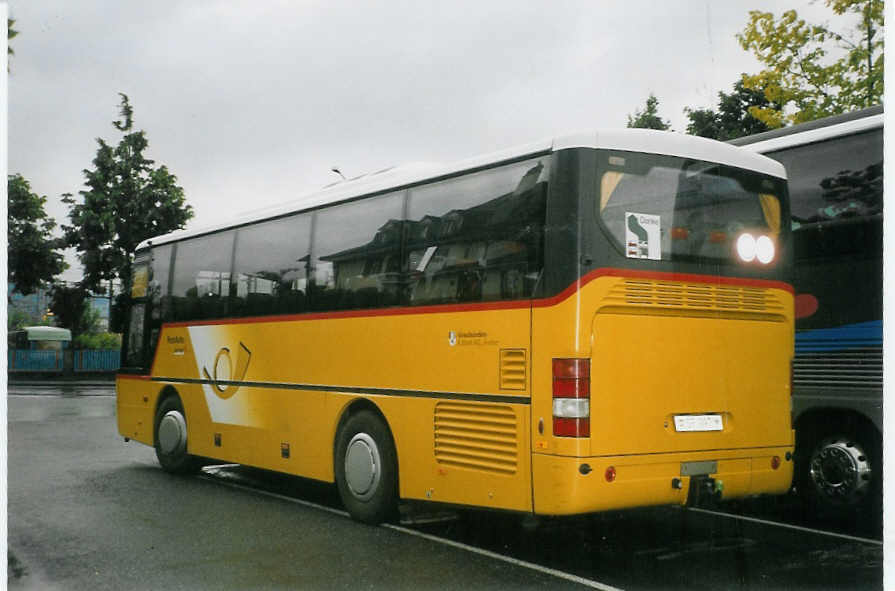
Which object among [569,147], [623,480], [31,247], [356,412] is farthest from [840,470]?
[31,247]

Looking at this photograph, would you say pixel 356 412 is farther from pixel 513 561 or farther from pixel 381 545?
pixel 513 561

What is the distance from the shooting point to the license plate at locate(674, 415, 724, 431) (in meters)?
7.03

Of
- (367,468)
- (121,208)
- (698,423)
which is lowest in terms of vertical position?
(367,468)

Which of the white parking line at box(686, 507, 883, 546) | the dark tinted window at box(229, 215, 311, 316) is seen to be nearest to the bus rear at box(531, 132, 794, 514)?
the white parking line at box(686, 507, 883, 546)

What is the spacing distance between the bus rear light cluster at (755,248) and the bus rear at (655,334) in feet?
0.04

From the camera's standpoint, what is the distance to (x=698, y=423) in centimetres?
712

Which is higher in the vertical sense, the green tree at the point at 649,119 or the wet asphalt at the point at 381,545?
the green tree at the point at 649,119

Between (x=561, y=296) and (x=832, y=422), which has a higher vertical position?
(x=561, y=296)

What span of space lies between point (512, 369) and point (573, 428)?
2.30 ft

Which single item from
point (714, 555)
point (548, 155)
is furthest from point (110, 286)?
point (714, 555)

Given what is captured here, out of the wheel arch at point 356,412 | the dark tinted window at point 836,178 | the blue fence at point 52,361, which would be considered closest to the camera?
the dark tinted window at point 836,178

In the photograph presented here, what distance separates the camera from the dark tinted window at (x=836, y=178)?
27.3 ft

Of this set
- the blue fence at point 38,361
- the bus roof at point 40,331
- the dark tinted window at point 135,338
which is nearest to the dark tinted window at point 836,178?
the bus roof at point 40,331

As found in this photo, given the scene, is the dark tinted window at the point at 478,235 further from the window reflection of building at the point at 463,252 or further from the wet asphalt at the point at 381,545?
the wet asphalt at the point at 381,545
